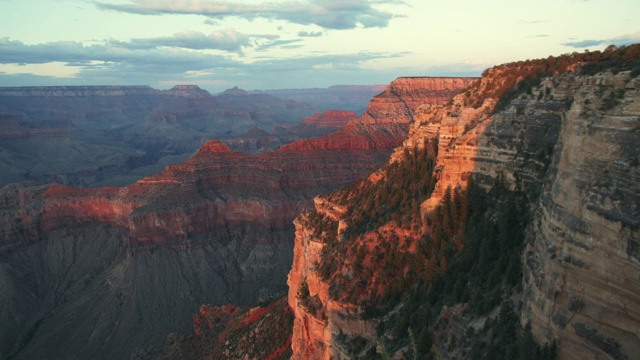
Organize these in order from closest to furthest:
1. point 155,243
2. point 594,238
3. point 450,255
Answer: point 594,238 < point 450,255 < point 155,243

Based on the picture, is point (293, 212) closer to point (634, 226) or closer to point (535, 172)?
point (535, 172)

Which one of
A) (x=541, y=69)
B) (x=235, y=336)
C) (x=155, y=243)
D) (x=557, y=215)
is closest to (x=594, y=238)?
(x=557, y=215)

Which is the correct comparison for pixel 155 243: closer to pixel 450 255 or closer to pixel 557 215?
pixel 450 255

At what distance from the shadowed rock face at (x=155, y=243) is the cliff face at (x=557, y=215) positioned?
54.2 meters

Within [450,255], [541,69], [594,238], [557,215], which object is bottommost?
[450,255]

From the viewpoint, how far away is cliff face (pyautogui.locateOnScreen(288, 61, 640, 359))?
47.4ft

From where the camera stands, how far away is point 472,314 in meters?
22.1

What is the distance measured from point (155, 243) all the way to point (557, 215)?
91.0 metres

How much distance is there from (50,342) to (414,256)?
68653 mm

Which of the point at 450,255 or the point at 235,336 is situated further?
the point at 235,336

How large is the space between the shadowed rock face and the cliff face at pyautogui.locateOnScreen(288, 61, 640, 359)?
178ft

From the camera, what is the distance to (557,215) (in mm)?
16734

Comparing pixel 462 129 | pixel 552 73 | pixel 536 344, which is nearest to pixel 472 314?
pixel 536 344

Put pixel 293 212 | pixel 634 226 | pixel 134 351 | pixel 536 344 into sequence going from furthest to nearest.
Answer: pixel 293 212 < pixel 134 351 < pixel 536 344 < pixel 634 226
